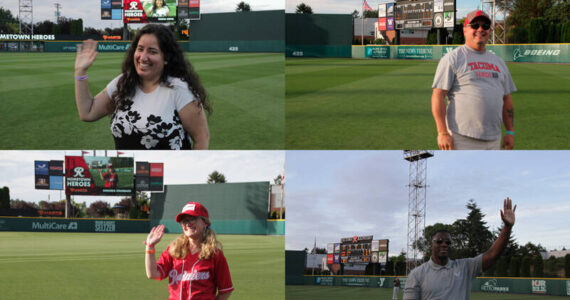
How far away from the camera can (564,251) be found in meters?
15.6

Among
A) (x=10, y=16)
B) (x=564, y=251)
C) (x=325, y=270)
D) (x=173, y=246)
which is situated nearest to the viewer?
(x=173, y=246)

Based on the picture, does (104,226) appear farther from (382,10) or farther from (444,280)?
(382,10)

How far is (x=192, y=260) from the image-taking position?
293cm

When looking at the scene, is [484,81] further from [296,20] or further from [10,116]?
[296,20]

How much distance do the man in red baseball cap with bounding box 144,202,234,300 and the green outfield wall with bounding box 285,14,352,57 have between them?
34690 millimetres

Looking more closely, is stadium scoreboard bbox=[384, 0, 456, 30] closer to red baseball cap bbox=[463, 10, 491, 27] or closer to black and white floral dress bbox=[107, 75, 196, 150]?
red baseball cap bbox=[463, 10, 491, 27]

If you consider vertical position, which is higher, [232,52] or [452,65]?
[232,52]

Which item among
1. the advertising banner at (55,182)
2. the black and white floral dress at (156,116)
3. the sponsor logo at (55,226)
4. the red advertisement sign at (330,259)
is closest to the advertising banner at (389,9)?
the red advertisement sign at (330,259)

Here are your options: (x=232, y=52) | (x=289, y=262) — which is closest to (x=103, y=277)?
(x=289, y=262)

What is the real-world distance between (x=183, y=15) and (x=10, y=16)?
9.78 m

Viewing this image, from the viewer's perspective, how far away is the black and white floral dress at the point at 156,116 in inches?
122

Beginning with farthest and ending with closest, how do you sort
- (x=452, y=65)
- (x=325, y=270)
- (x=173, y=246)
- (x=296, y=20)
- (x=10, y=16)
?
(x=296, y=20) < (x=10, y=16) < (x=325, y=270) < (x=452, y=65) < (x=173, y=246)

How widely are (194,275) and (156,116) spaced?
3.24 feet

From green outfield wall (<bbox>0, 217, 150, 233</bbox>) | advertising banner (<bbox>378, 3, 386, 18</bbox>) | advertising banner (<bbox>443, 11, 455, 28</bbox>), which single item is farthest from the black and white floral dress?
advertising banner (<bbox>378, 3, 386, 18</bbox>)
